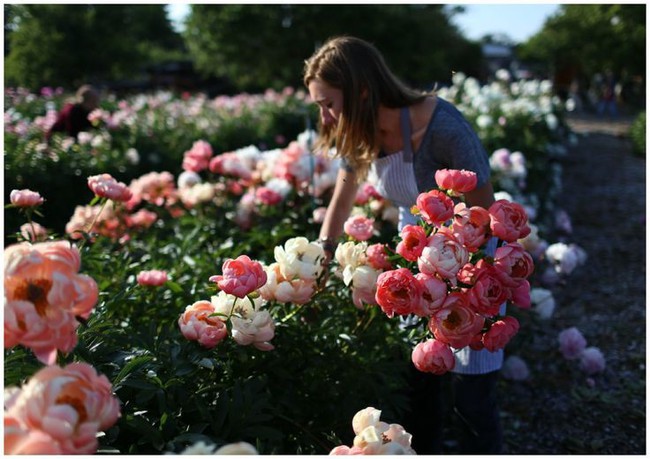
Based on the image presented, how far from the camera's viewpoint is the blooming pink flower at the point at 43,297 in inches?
32.2

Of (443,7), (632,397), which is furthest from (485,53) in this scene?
(632,397)

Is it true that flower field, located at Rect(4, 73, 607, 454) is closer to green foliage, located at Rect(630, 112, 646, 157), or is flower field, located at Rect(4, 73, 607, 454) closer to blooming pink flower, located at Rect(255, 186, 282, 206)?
blooming pink flower, located at Rect(255, 186, 282, 206)

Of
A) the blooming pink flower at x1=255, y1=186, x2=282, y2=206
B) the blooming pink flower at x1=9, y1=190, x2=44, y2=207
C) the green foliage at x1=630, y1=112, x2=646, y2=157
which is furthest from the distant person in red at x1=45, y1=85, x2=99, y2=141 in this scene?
the green foliage at x1=630, y1=112, x2=646, y2=157

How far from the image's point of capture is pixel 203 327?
4.45 feet

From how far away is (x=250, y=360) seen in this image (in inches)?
59.3

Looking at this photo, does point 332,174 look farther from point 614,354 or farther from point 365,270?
point 614,354

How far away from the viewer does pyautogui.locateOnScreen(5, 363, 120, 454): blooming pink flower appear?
73 cm

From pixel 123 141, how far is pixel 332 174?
3.47m

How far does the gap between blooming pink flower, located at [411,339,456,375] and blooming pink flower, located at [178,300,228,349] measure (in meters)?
0.42

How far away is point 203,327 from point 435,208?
554mm

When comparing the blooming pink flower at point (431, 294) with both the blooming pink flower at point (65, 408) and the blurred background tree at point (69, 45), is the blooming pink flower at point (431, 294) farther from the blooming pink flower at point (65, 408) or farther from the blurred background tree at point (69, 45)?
the blurred background tree at point (69, 45)

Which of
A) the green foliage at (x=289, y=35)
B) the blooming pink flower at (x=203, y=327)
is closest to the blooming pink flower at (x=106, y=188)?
the blooming pink flower at (x=203, y=327)

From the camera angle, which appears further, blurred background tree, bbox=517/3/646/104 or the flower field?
blurred background tree, bbox=517/3/646/104

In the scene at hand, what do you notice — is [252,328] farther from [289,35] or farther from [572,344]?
[289,35]
